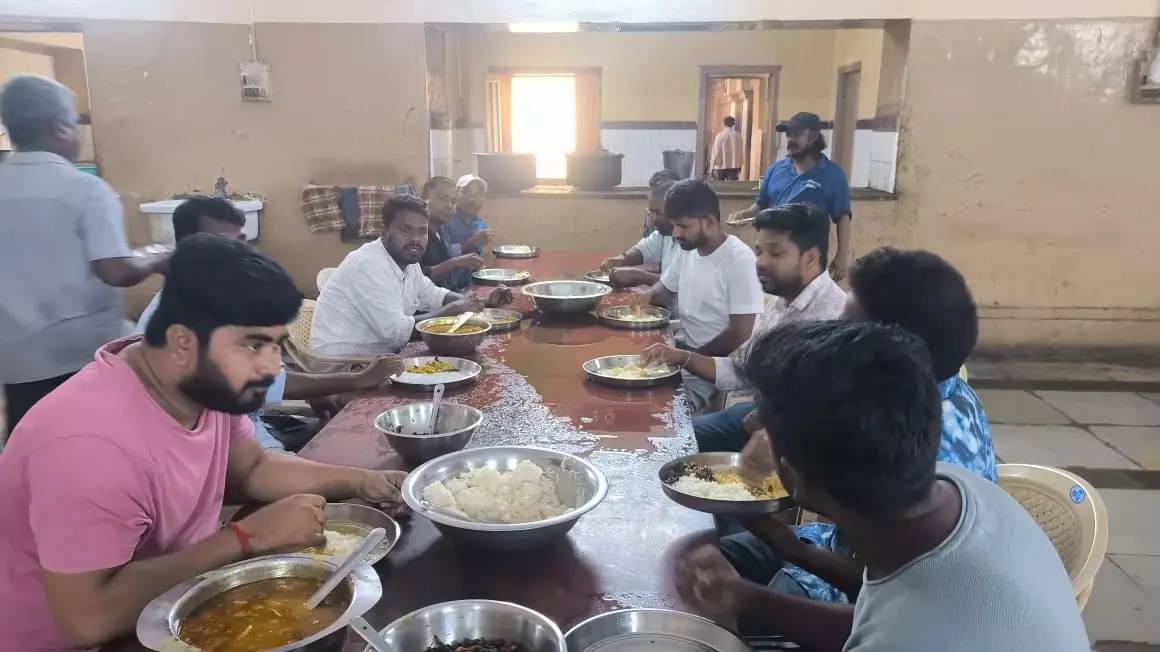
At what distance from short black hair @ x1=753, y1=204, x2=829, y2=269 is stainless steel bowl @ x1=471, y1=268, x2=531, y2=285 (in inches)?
78.3

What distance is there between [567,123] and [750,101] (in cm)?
261

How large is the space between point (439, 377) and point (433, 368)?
12 centimetres

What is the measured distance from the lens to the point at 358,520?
1527mm

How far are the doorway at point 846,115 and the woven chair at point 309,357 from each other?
20.4ft

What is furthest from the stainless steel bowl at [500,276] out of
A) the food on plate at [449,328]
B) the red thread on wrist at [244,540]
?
the red thread on wrist at [244,540]

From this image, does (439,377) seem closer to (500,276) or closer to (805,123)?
(500,276)

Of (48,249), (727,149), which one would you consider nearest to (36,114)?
(48,249)

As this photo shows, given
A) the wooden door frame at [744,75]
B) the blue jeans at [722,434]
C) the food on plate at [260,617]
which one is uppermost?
the wooden door frame at [744,75]

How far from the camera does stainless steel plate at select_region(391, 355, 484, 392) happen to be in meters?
2.42

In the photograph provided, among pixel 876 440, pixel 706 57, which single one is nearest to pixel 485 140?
pixel 706 57

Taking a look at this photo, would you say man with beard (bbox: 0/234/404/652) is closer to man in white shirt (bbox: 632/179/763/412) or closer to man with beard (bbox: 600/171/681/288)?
man in white shirt (bbox: 632/179/763/412)

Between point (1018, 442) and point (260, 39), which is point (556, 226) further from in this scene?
point (1018, 442)

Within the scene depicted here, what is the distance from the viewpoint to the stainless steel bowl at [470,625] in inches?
43.9

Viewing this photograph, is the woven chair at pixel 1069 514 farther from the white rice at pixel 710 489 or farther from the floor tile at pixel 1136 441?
the floor tile at pixel 1136 441
